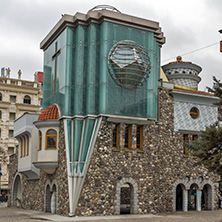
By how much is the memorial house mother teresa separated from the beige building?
98.1ft

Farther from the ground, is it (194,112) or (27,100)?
(27,100)

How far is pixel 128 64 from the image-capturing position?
2495 centimetres

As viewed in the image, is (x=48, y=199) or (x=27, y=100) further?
(x=27, y=100)

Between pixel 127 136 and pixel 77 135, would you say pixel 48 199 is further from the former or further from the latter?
pixel 127 136

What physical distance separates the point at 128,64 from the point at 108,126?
160 inches

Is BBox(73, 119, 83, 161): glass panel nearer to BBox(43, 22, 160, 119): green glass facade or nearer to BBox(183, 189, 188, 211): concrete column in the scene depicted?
BBox(43, 22, 160, 119): green glass facade

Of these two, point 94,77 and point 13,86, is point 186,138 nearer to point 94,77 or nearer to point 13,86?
point 94,77

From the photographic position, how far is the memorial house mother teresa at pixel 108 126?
2372cm

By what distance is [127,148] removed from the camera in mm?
25109

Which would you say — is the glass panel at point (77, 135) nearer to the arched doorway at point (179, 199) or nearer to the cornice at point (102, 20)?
the cornice at point (102, 20)

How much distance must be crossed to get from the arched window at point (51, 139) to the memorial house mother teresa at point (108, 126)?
6cm

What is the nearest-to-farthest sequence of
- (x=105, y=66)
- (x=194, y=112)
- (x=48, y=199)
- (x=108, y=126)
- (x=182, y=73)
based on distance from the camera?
(x=108, y=126) < (x=105, y=66) < (x=48, y=199) < (x=194, y=112) < (x=182, y=73)

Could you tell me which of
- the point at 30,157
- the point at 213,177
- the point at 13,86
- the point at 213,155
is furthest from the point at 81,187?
the point at 13,86

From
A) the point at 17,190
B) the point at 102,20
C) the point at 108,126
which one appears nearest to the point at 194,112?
the point at 108,126
